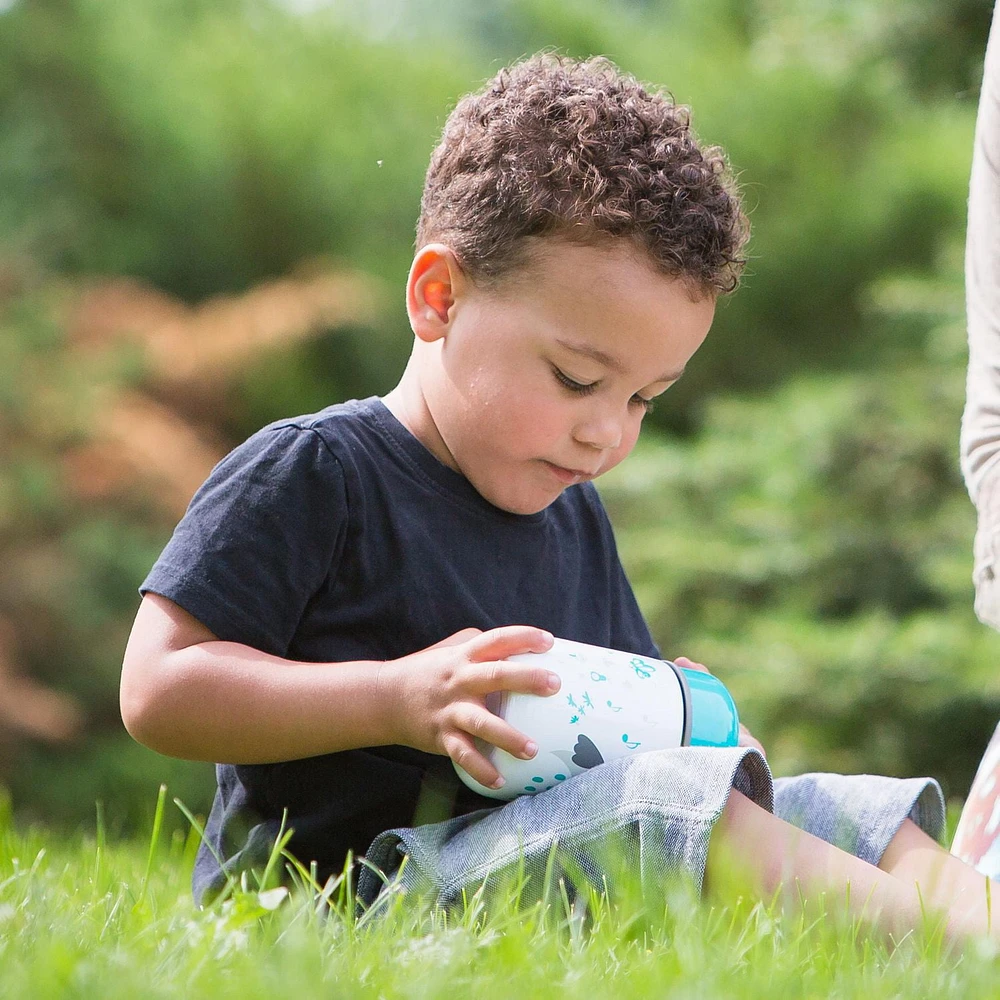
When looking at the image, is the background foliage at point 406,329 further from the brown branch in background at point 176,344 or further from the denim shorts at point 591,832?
the denim shorts at point 591,832

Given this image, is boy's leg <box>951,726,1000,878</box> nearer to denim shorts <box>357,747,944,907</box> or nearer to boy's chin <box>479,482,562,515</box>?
denim shorts <box>357,747,944,907</box>

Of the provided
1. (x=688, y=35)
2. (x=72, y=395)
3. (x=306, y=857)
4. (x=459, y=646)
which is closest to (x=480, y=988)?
(x=459, y=646)

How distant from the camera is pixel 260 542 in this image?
5.55ft

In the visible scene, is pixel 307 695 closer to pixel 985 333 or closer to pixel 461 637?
pixel 461 637

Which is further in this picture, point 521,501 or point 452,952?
point 521,501

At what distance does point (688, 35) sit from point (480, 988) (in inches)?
284

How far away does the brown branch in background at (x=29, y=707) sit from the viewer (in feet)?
16.9

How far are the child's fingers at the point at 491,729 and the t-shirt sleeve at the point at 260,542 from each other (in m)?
0.30

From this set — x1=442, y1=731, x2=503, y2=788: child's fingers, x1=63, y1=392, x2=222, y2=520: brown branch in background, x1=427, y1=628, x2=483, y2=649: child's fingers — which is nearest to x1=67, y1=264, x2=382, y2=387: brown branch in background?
x1=63, y1=392, x2=222, y2=520: brown branch in background

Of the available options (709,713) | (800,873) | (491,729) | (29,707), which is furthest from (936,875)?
(29,707)

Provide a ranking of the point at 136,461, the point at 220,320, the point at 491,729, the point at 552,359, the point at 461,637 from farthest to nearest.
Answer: the point at 220,320, the point at 136,461, the point at 552,359, the point at 461,637, the point at 491,729

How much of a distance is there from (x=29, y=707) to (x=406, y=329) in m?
2.55

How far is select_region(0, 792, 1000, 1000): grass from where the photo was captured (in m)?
1.10

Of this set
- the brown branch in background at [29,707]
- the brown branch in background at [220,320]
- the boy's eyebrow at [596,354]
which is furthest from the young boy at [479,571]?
the brown branch in background at [220,320]
